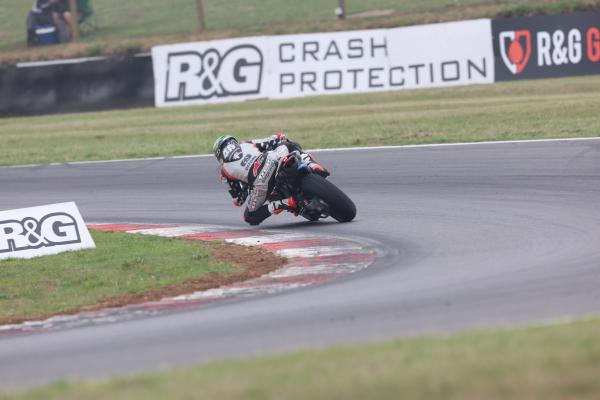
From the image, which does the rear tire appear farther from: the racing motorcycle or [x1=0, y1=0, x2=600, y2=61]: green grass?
[x1=0, y1=0, x2=600, y2=61]: green grass

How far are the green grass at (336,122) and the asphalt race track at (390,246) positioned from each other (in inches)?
64.3

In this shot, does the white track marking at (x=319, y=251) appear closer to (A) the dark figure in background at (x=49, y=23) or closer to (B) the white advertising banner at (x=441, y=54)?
(B) the white advertising banner at (x=441, y=54)

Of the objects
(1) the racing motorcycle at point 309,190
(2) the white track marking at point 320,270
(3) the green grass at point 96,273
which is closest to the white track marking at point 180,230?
(3) the green grass at point 96,273

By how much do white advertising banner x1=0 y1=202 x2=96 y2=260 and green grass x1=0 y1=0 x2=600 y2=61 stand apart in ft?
59.4

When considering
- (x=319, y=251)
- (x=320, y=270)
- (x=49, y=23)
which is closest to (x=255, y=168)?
(x=319, y=251)

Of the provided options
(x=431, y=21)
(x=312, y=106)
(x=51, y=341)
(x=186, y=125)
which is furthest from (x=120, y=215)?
(x=431, y=21)

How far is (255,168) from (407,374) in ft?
26.3

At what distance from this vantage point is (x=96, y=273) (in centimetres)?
1131

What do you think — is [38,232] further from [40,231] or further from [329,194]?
[329,194]

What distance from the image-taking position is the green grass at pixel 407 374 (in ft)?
17.1

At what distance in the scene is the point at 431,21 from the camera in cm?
3012

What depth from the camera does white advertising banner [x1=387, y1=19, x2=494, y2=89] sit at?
26578 mm

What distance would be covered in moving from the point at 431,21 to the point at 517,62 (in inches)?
166

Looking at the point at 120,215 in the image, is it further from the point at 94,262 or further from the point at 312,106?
the point at 312,106
